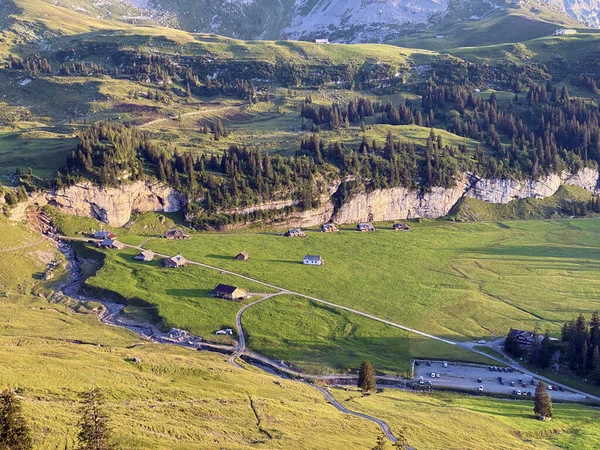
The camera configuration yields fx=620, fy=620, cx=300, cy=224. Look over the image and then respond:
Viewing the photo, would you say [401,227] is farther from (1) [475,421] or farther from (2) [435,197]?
(1) [475,421]

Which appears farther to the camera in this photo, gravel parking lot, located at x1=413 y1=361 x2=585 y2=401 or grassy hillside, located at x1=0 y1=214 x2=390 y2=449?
gravel parking lot, located at x1=413 y1=361 x2=585 y2=401

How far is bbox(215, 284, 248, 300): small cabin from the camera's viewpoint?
105188 millimetres

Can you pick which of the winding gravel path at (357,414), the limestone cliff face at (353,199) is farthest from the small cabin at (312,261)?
the winding gravel path at (357,414)

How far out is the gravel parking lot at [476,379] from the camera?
86.9 metres

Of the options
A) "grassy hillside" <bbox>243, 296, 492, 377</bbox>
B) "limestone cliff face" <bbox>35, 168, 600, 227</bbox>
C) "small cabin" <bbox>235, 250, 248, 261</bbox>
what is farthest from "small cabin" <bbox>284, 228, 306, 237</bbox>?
"grassy hillside" <bbox>243, 296, 492, 377</bbox>

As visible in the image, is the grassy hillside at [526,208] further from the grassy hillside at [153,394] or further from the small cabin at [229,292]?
the grassy hillside at [153,394]

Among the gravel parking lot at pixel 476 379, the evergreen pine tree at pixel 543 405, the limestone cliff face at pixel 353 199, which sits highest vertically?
the limestone cliff face at pixel 353 199

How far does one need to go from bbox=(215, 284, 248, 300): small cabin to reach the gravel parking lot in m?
32.2

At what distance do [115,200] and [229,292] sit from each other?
138 feet

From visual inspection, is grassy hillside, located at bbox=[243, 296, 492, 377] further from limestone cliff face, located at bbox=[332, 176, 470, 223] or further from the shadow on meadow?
limestone cliff face, located at bbox=[332, 176, 470, 223]

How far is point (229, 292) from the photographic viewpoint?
4141 inches

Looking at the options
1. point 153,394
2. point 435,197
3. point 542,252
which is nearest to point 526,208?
point 435,197

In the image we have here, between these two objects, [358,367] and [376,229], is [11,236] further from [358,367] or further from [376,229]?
[376,229]

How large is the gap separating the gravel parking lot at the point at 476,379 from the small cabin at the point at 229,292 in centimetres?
3221
